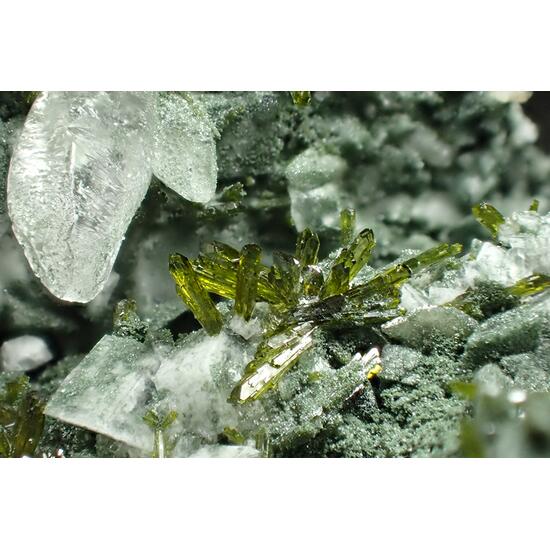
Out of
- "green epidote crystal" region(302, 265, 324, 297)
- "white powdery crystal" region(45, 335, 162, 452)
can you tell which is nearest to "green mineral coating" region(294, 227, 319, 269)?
"green epidote crystal" region(302, 265, 324, 297)

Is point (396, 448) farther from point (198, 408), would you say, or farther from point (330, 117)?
point (330, 117)

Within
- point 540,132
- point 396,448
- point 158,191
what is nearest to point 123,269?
point 158,191

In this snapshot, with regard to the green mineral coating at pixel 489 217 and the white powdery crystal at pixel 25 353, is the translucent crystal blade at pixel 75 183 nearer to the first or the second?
the white powdery crystal at pixel 25 353

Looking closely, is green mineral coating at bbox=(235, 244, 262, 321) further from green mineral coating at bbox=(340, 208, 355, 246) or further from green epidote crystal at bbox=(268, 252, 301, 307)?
green mineral coating at bbox=(340, 208, 355, 246)

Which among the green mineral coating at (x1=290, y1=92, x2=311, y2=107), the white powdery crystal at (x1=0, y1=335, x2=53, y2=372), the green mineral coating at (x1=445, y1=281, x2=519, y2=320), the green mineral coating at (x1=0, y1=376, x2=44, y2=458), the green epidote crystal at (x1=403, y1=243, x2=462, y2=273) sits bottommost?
the green mineral coating at (x1=0, y1=376, x2=44, y2=458)

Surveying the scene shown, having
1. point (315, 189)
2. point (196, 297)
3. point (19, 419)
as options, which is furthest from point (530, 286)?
point (19, 419)

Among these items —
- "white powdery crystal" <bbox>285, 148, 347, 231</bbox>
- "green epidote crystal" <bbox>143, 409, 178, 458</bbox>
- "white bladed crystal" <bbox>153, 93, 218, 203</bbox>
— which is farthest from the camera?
"white powdery crystal" <bbox>285, 148, 347, 231</bbox>
